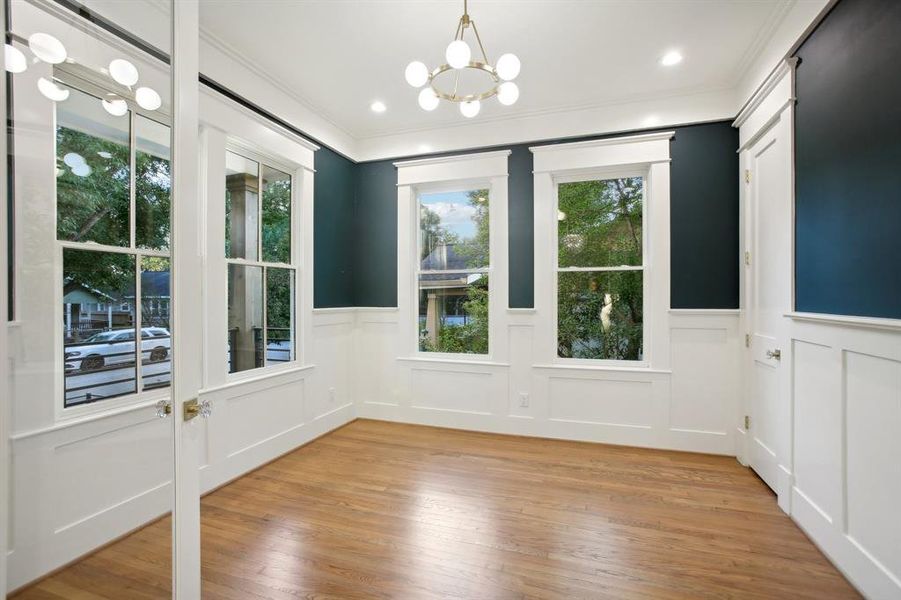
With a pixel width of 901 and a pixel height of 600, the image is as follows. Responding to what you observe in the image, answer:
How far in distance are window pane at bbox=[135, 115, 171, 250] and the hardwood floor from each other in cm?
99

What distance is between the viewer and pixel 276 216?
136 inches

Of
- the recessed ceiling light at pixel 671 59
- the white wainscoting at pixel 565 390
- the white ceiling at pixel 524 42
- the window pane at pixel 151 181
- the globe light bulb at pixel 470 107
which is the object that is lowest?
the white wainscoting at pixel 565 390

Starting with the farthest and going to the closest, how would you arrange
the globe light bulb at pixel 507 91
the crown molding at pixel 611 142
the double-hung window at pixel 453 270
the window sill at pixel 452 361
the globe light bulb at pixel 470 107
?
the double-hung window at pixel 453 270
the window sill at pixel 452 361
the crown molding at pixel 611 142
the globe light bulb at pixel 470 107
the globe light bulb at pixel 507 91

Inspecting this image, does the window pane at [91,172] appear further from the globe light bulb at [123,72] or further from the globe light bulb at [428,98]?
the globe light bulb at [428,98]

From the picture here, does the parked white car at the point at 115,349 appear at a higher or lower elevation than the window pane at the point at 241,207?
lower

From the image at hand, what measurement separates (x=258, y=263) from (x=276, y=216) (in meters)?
0.48

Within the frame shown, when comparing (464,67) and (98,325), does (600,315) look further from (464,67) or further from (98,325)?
(98,325)

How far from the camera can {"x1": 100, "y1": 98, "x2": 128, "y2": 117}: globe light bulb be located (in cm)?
131

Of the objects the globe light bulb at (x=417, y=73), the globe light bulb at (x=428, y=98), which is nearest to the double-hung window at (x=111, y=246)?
the globe light bulb at (x=417, y=73)

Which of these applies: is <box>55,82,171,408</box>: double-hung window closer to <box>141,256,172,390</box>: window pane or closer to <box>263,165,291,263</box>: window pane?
<box>141,256,172,390</box>: window pane

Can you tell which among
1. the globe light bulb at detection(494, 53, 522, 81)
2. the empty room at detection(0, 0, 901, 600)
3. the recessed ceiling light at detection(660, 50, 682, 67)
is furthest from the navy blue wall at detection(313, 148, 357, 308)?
the recessed ceiling light at detection(660, 50, 682, 67)

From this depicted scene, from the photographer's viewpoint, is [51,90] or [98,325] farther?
[98,325]

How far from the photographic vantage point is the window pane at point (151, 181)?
1.34m

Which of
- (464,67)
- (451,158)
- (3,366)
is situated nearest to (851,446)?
(464,67)
